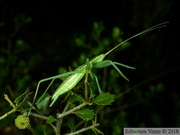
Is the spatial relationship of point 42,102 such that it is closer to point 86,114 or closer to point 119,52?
point 86,114

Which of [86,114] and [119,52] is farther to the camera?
[119,52]

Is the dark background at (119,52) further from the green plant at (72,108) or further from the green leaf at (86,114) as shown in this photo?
the green leaf at (86,114)

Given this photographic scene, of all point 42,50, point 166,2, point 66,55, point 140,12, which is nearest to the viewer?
point 166,2

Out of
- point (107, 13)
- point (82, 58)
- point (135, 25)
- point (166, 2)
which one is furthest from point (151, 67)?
point (107, 13)

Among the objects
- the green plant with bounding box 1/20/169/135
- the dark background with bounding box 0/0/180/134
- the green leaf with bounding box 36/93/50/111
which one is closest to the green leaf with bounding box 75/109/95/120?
the green plant with bounding box 1/20/169/135

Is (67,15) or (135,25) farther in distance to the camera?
(67,15)

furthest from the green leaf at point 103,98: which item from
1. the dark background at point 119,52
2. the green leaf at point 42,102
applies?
the dark background at point 119,52

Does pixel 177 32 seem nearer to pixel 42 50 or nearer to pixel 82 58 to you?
pixel 82 58

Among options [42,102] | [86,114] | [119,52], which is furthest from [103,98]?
[119,52]
